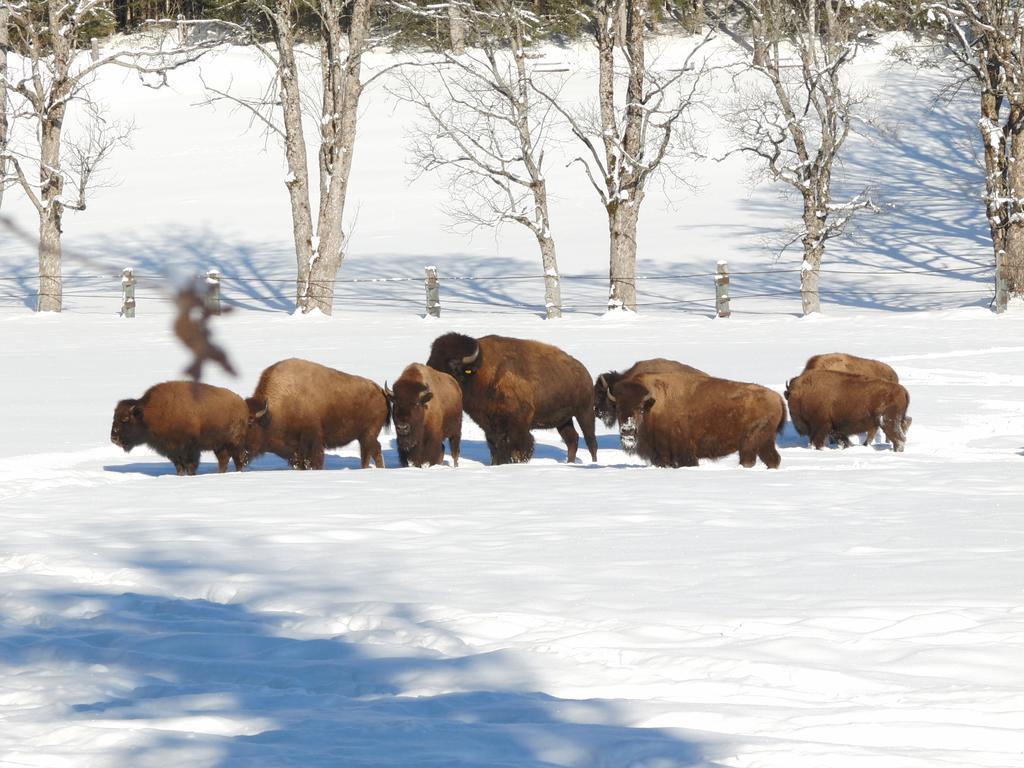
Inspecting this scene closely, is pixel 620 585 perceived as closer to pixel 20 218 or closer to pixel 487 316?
pixel 487 316

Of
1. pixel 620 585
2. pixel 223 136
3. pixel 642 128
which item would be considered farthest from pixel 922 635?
pixel 223 136

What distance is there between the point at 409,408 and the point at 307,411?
0.84 meters

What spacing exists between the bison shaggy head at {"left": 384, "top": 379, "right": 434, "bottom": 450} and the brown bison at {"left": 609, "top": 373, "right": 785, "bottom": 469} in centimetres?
157

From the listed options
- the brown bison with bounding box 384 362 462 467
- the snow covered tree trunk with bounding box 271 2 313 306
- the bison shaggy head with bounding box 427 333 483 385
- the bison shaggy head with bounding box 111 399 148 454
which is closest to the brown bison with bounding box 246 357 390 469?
the brown bison with bounding box 384 362 462 467

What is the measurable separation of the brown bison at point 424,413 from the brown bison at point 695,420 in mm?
1505

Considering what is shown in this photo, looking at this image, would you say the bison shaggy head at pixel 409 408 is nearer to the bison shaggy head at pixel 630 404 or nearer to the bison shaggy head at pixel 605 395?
the bison shaggy head at pixel 605 395

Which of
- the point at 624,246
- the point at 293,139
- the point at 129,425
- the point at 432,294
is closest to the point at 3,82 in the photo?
the point at 293,139

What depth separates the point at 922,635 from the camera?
18.1ft

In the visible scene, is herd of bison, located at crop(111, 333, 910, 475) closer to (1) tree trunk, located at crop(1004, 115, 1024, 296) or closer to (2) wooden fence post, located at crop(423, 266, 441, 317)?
(2) wooden fence post, located at crop(423, 266, 441, 317)

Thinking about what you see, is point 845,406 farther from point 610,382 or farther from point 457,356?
point 457,356

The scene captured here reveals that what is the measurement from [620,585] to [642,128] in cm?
2297

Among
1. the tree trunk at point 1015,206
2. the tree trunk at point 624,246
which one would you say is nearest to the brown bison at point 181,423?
the tree trunk at point 624,246

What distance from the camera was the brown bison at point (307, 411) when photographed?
39.2 ft

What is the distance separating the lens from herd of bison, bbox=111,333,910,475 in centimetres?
1177
